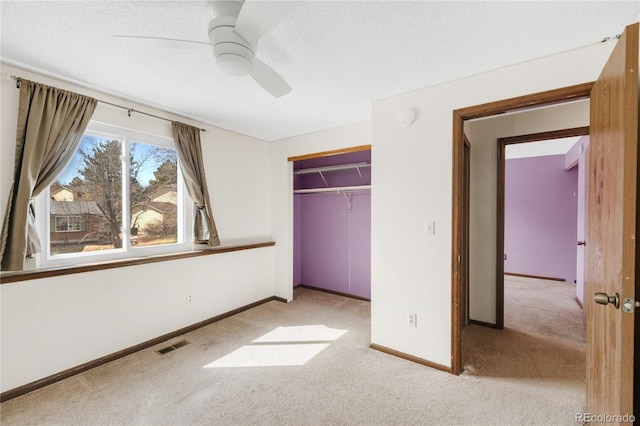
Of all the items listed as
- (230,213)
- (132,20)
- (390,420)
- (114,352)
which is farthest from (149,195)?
(390,420)

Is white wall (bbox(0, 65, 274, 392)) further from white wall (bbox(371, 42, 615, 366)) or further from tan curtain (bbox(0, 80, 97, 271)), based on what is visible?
white wall (bbox(371, 42, 615, 366))

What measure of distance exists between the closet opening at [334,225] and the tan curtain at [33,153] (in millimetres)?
2469

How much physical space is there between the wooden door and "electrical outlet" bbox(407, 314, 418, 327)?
1110 millimetres

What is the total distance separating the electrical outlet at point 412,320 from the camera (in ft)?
7.93

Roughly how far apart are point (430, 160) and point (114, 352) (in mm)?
3235

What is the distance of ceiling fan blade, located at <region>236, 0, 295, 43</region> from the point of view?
3.67 feet

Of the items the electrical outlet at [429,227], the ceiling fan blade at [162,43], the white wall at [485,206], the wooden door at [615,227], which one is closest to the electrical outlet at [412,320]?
the electrical outlet at [429,227]

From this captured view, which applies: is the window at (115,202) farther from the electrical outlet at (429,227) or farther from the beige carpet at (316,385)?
the electrical outlet at (429,227)

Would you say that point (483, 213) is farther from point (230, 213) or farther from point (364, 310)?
point (230, 213)

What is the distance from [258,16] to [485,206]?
10.0 feet

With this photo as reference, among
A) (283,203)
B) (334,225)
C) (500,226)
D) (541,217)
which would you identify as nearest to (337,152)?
(283,203)

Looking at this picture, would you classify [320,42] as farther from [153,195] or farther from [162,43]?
[153,195]

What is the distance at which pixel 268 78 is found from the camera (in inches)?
65.2

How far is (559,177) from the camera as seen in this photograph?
5.25m
